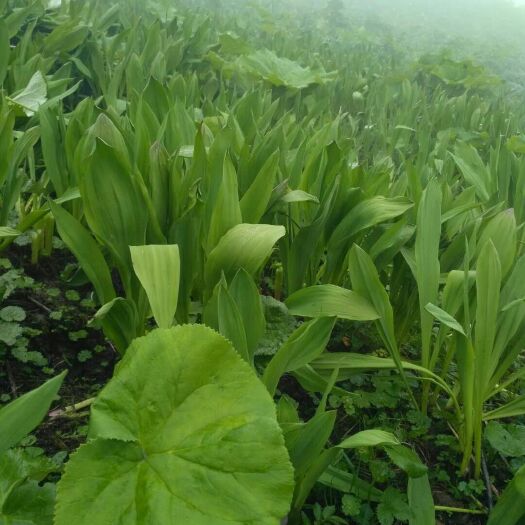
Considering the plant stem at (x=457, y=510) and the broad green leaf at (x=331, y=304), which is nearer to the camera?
the plant stem at (x=457, y=510)

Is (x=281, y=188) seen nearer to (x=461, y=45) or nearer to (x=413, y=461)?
(x=413, y=461)

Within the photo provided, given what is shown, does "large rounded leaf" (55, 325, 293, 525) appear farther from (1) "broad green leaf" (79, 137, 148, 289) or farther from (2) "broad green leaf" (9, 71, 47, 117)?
(2) "broad green leaf" (9, 71, 47, 117)

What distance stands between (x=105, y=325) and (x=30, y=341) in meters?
0.24

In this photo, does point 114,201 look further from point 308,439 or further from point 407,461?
point 407,461

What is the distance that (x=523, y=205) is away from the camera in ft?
5.30

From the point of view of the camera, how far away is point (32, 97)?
156 centimetres

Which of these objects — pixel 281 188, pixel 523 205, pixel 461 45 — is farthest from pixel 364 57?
pixel 461 45

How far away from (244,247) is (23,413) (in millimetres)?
447

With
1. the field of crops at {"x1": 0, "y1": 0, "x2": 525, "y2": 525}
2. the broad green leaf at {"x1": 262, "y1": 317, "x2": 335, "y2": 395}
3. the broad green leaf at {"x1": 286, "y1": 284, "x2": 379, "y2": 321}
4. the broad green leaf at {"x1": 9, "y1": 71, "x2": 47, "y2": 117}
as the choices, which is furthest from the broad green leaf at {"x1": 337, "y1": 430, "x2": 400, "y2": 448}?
the broad green leaf at {"x1": 9, "y1": 71, "x2": 47, "y2": 117}

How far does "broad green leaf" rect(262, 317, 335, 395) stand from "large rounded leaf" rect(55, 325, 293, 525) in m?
0.20

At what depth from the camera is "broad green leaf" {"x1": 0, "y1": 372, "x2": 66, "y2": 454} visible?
0.64 m

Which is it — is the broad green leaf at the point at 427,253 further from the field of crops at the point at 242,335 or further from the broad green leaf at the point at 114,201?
the broad green leaf at the point at 114,201

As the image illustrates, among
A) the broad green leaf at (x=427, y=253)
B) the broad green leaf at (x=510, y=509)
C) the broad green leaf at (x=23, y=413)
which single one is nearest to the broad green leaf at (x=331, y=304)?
the broad green leaf at (x=427, y=253)

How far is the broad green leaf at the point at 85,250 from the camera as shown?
1040 millimetres
